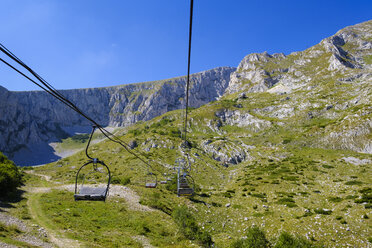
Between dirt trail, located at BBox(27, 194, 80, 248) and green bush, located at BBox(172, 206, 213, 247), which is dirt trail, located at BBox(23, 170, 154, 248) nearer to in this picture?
dirt trail, located at BBox(27, 194, 80, 248)

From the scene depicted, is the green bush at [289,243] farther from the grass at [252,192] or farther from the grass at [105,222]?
the grass at [105,222]

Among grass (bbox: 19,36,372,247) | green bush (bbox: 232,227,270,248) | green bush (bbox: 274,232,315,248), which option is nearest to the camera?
green bush (bbox: 274,232,315,248)

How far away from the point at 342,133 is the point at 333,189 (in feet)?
200

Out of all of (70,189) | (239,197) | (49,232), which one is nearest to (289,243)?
(239,197)

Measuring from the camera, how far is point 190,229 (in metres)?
29.2

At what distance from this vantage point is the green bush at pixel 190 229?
2778cm

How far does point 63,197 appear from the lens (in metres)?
39.4

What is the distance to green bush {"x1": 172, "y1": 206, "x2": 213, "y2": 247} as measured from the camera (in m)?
27.8

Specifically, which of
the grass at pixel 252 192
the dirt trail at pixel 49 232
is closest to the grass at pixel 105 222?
the grass at pixel 252 192

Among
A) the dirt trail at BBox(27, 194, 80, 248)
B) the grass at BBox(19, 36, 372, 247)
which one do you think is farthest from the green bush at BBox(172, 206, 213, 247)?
the dirt trail at BBox(27, 194, 80, 248)

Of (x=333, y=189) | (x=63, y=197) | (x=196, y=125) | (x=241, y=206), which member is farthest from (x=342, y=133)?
(x=63, y=197)

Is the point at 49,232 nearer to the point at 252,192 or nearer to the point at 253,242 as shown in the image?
the point at 253,242

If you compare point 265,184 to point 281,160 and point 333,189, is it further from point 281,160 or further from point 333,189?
point 281,160

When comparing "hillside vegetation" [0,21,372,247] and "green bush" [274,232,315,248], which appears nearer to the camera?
"green bush" [274,232,315,248]
